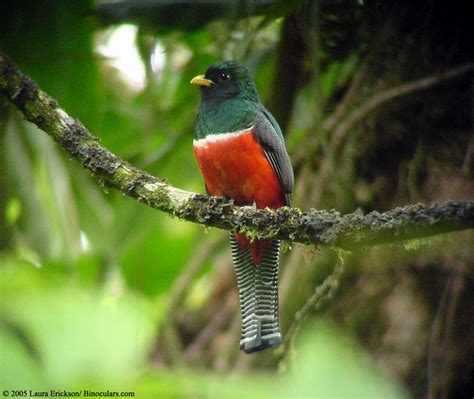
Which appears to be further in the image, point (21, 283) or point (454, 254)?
point (454, 254)

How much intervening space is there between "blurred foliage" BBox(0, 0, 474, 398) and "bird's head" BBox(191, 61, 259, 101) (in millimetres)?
251

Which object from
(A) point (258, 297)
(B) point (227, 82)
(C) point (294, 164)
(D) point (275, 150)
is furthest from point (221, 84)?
(A) point (258, 297)

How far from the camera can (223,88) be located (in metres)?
3.75

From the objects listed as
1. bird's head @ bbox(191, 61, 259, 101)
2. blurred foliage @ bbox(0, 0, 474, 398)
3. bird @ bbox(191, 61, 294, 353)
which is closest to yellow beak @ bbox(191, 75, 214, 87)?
bird's head @ bbox(191, 61, 259, 101)

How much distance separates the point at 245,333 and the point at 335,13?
1982 millimetres

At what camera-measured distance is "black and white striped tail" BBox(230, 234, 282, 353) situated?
10.7 feet

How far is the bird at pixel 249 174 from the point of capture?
11.3ft

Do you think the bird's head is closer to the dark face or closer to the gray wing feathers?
the dark face

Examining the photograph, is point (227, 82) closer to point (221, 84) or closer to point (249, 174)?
point (221, 84)

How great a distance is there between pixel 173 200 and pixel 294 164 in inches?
74.9

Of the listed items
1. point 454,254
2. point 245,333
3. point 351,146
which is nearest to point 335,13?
point 351,146

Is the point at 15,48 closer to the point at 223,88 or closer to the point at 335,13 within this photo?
the point at 223,88

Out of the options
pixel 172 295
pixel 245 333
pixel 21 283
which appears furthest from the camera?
pixel 172 295

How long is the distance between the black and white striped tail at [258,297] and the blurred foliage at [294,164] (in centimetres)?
22
